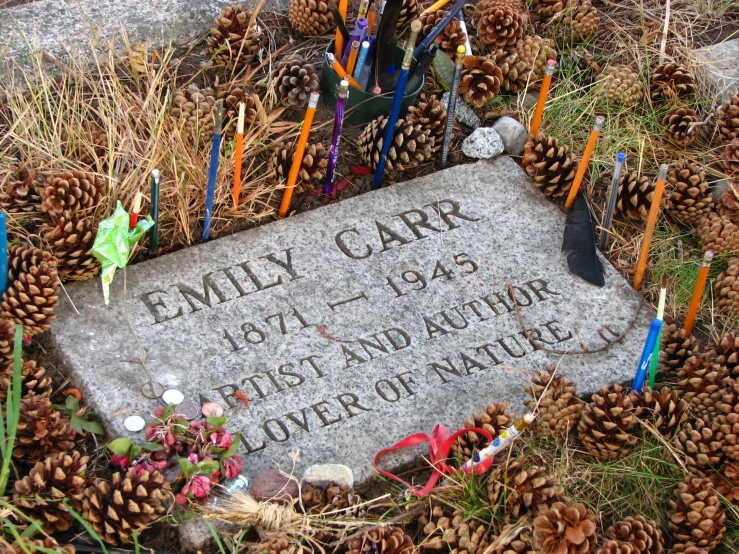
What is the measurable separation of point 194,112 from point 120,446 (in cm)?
118

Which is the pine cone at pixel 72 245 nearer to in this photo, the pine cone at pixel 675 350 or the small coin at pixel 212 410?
the small coin at pixel 212 410

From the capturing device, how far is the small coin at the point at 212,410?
7.36ft

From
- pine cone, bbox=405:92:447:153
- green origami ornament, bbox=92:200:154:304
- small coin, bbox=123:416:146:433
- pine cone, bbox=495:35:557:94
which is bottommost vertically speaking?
small coin, bbox=123:416:146:433

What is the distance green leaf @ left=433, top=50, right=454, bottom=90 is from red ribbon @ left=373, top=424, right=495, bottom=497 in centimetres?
143

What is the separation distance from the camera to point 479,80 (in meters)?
3.12

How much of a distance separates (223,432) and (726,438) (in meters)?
1.27

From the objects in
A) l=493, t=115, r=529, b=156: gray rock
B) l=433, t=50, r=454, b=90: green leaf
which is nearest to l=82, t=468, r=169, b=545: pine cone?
l=493, t=115, r=529, b=156: gray rock

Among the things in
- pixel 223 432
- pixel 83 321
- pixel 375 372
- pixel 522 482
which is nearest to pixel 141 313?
pixel 83 321

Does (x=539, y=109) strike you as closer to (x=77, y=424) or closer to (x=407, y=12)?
(x=407, y=12)

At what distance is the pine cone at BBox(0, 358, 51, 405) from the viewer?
2199mm

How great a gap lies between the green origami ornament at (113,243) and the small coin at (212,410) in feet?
1.47

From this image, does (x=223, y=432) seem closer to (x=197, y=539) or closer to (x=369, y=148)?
(x=197, y=539)

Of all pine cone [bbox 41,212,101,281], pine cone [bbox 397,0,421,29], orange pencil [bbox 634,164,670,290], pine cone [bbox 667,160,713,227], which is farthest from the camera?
pine cone [bbox 397,0,421,29]

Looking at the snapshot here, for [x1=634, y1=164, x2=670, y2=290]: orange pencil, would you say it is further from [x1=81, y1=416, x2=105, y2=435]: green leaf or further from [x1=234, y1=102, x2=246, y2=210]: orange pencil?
[x1=81, y1=416, x2=105, y2=435]: green leaf
